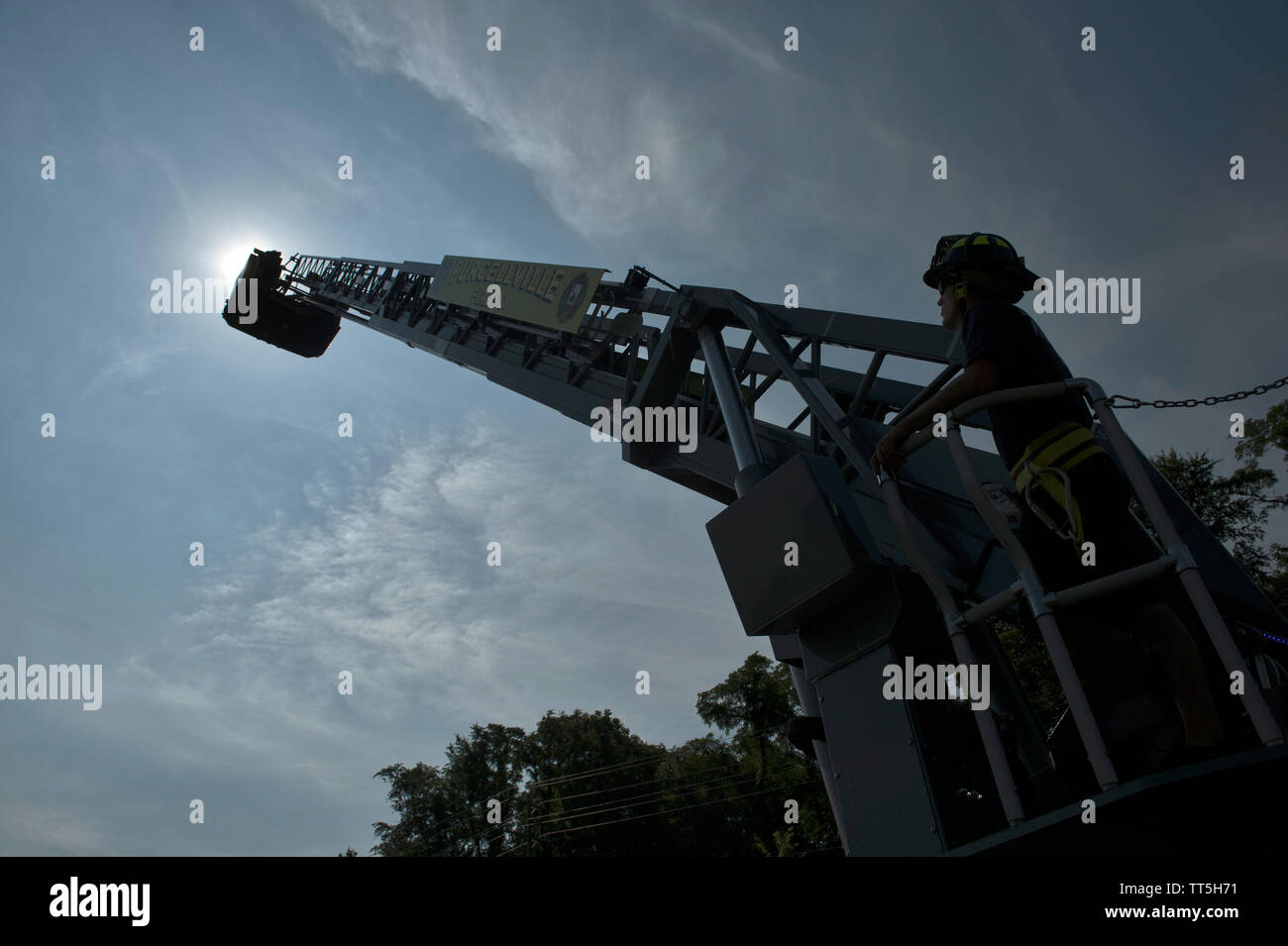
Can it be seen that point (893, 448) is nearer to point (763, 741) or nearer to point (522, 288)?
point (522, 288)

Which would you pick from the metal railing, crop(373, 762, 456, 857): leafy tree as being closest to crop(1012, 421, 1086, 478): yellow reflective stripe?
the metal railing

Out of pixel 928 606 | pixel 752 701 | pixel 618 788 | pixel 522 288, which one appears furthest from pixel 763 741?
pixel 928 606

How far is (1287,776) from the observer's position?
1.84 m

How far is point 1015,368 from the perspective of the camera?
2689mm

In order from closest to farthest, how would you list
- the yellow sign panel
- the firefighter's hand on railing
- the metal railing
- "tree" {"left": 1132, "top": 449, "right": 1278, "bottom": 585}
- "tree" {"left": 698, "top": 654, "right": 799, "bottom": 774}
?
the metal railing → the firefighter's hand on railing → the yellow sign panel → "tree" {"left": 1132, "top": 449, "right": 1278, "bottom": 585} → "tree" {"left": 698, "top": 654, "right": 799, "bottom": 774}

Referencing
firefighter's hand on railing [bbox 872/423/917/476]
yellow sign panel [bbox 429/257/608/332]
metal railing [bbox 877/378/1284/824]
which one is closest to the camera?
metal railing [bbox 877/378/1284/824]

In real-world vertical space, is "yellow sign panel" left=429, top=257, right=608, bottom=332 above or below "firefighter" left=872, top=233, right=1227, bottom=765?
above

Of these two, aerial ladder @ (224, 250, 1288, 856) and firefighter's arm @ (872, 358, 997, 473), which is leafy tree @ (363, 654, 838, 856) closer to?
aerial ladder @ (224, 250, 1288, 856)

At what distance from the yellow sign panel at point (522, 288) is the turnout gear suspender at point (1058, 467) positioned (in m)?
5.57

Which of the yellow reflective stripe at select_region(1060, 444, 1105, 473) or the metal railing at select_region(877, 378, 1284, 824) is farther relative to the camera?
the yellow reflective stripe at select_region(1060, 444, 1105, 473)

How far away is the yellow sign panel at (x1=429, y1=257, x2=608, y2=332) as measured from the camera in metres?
7.84

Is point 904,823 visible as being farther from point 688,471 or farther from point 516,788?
point 516,788
